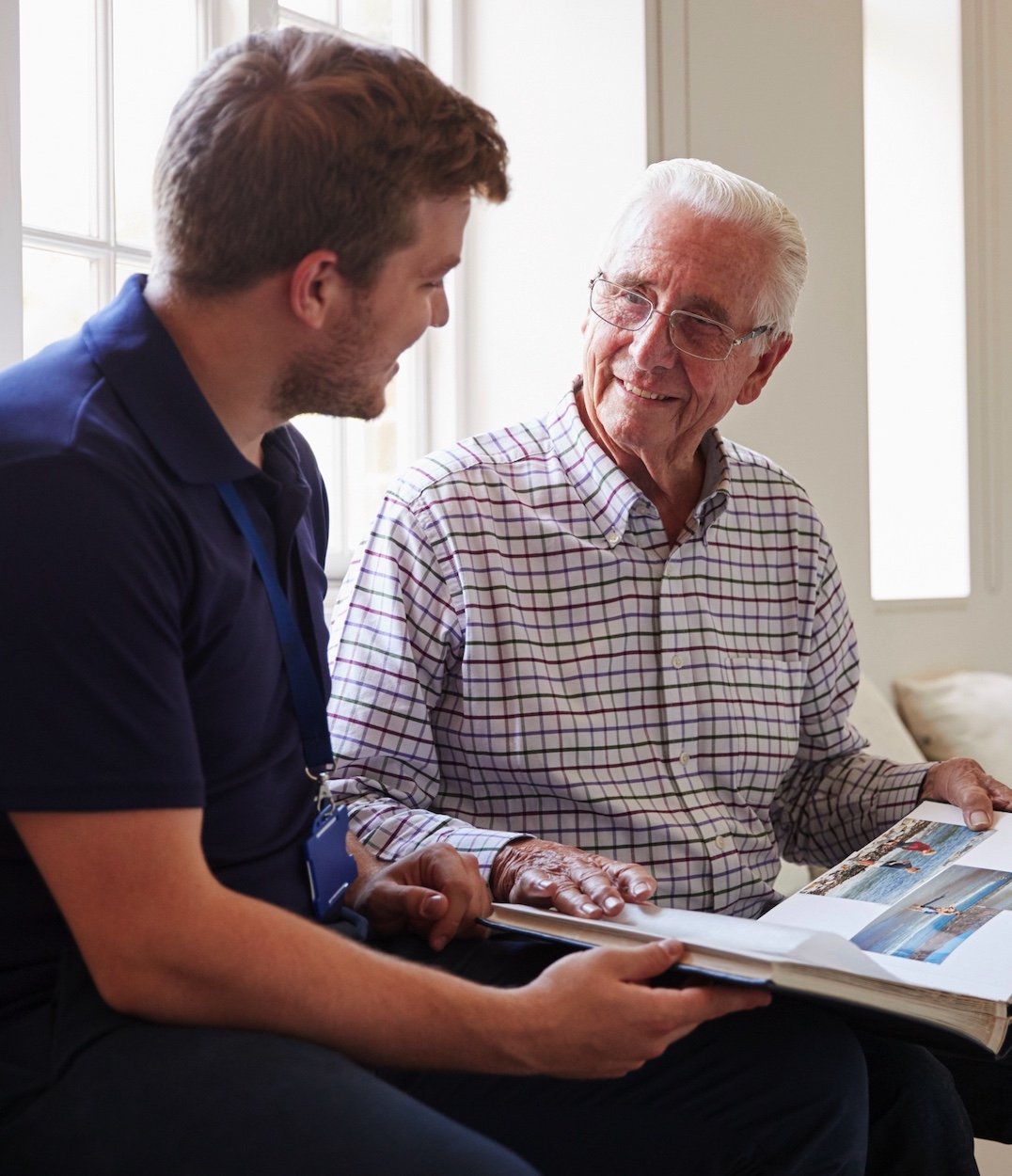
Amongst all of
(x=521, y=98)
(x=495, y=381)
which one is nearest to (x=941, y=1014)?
(x=495, y=381)

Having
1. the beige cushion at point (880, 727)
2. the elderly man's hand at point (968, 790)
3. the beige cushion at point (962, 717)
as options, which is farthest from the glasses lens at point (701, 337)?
the beige cushion at point (962, 717)

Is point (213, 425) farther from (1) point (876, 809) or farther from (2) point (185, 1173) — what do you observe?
(1) point (876, 809)

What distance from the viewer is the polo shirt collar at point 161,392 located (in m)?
1.04

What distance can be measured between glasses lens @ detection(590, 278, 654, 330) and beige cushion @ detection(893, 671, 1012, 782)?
6.58 ft

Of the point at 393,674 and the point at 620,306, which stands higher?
the point at 620,306

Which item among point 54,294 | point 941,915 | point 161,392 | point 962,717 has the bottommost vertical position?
point 962,717

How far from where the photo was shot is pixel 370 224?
1.08m

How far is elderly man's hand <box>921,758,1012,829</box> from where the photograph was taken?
67.4 inches

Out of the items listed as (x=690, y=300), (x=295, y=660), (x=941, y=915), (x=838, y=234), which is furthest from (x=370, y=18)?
(x=941, y=915)

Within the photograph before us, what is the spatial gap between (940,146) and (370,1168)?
3882 mm

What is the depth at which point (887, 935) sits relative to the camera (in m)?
1.33

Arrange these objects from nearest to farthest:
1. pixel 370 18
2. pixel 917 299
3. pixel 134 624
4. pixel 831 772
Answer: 1. pixel 134 624
2. pixel 831 772
3. pixel 370 18
4. pixel 917 299

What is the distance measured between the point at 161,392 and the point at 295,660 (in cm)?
26

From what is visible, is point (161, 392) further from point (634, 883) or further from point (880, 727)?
point (880, 727)
